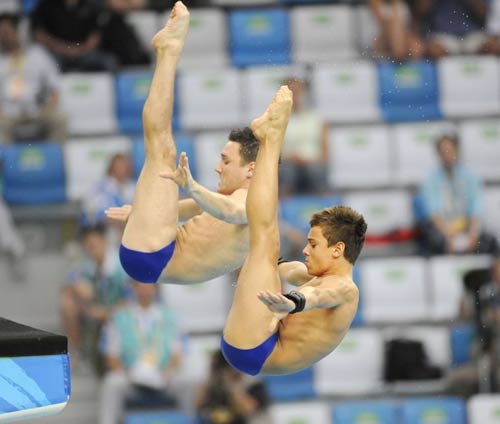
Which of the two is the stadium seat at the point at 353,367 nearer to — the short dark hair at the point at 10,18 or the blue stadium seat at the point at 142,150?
the blue stadium seat at the point at 142,150

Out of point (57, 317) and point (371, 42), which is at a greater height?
point (371, 42)

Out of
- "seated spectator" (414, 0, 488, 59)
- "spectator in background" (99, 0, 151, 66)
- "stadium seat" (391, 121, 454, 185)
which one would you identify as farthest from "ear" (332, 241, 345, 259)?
"seated spectator" (414, 0, 488, 59)

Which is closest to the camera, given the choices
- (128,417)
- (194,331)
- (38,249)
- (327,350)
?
(327,350)

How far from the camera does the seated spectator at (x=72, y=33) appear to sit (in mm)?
11406

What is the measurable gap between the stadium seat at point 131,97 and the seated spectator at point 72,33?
10.3 inches

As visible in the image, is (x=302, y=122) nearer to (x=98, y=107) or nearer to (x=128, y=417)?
(x=98, y=107)

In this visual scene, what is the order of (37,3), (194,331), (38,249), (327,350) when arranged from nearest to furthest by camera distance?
1. (327,350)
2. (194,331)
3. (38,249)
4. (37,3)

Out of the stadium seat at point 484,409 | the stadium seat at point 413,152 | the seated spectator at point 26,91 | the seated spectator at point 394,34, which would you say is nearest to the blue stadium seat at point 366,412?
the stadium seat at point 484,409

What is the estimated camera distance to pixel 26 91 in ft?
36.2

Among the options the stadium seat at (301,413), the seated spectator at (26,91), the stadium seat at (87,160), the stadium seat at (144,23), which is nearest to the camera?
the stadium seat at (301,413)

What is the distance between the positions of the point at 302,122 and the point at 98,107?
1.73m

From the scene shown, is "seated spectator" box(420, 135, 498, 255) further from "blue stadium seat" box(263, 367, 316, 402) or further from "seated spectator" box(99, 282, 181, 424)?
"seated spectator" box(99, 282, 181, 424)

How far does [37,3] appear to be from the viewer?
456 inches

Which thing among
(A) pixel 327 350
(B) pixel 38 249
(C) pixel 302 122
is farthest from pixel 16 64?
(A) pixel 327 350
